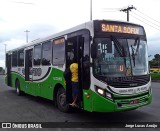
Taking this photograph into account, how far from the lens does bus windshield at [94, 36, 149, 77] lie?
8.12 metres

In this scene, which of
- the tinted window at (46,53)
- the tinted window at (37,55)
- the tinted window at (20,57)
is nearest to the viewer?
the tinted window at (46,53)

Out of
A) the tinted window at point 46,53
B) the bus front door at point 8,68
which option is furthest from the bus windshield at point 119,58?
the bus front door at point 8,68

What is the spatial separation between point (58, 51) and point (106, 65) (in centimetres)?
296

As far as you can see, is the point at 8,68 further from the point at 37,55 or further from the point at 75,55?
the point at 75,55

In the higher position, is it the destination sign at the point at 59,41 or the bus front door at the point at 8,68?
the destination sign at the point at 59,41

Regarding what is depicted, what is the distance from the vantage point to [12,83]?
59.7ft

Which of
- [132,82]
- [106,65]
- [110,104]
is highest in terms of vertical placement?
[106,65]

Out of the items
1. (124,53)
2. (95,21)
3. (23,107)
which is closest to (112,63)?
(124,53)

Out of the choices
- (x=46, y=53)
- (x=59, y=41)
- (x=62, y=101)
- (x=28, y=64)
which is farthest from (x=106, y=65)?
(x=28, y=64)

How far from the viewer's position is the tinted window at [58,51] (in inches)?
402

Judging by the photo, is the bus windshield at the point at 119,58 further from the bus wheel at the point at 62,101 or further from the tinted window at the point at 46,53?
the tinted window at the point at 46,53

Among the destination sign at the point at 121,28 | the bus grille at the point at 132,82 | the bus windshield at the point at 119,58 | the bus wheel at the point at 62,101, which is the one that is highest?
the destination sign at the point at 121,28

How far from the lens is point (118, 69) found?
8234mm

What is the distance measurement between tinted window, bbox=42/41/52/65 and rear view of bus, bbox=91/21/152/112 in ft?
11.7
